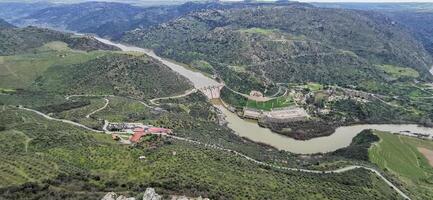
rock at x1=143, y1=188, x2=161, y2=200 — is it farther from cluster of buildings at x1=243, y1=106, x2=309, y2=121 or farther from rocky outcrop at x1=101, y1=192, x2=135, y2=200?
cluster of buildings at x1=243, y1=106, x2=309, y2=121

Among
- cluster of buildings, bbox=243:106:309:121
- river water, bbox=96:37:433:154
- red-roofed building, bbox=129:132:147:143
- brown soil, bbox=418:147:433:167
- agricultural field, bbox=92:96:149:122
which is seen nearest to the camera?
red-roofed building, bbox=129:132:147:143

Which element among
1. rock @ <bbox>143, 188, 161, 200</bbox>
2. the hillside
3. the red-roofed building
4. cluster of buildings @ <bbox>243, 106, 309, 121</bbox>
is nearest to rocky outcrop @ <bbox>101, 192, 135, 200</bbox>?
rock @ <bbox>143, 188, 161, 200</bbox>

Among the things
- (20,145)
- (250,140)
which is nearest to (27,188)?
(20,145)

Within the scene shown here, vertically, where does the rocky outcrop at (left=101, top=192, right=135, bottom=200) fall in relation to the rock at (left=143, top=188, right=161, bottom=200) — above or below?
below

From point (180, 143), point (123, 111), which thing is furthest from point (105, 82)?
point (180, 143)

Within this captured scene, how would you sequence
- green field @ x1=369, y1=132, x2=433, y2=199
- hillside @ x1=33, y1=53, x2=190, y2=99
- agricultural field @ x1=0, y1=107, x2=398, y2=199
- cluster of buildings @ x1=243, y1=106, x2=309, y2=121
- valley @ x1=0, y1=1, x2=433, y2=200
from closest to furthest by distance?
agricultural field @ x1=0, y1=107, x2=398, y2=199
valley @ x1=0, y1=1, x2=433, y2=200
green field @ x1=369, y1=132, x2=433, y2=199
cluster of buildings @ x1=243, y1=106, x2=309, y2=121
hillside @ x1=33, y1=53, x2=190, y2=99

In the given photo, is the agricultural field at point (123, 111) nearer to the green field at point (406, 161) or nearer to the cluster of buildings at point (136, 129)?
the cluster of buildings at point (136, 129)

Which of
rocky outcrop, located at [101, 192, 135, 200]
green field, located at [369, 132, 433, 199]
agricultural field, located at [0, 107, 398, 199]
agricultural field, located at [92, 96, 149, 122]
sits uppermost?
rocky outcrop, located at [101, 192, 135, 200]

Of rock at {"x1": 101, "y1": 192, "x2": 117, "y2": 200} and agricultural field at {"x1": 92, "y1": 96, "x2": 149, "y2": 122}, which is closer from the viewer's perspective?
rock at {"x1": 101, "y1": 192, "x2": 117, "y2": 200}
